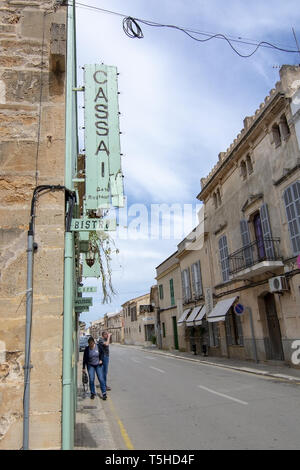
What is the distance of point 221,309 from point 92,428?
13467 millimetres

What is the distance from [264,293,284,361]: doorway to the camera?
15367 millimetres

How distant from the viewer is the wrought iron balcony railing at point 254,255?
14672 millimetres

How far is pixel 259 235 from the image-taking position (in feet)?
54.7

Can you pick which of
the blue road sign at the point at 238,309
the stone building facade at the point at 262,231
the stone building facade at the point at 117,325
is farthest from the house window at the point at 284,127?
the stone building facade at the point at 117,325

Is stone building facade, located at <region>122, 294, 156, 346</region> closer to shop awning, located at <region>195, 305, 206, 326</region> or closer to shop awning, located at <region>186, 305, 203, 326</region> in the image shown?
shop awning, located at <region>186, 305, 203, 326</region>

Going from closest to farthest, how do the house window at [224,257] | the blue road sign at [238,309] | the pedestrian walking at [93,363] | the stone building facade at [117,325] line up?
1. the pedestrian walking at [93,363]
2. the blue road sign at [238,309]
3. the house window at [224,257]
4. the stone building facade at [117,325]

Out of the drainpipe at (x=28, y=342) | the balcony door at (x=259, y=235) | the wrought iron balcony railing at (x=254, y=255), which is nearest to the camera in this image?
the drainpipe at (x=28, y=342)

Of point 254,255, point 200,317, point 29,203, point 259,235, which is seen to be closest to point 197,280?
point 200,317

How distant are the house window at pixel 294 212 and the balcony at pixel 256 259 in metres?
0.97

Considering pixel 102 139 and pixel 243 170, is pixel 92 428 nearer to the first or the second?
pixel 102 139

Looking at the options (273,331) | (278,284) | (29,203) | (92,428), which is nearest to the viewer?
(29,203)

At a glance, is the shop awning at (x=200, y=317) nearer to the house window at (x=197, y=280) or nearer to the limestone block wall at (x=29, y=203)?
the house window at (x=197, y=280)

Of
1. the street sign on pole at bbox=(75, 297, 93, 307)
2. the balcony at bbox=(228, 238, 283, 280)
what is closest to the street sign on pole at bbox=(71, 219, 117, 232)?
the street sign on pole at bbox=(75, 297, 93, 307)
